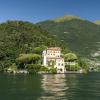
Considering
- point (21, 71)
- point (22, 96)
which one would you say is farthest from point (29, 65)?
point (22, 96)

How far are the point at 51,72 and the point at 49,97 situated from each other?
12767 centimetres

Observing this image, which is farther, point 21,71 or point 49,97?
point 21,71

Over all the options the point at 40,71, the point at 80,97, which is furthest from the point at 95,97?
the point at 40,71

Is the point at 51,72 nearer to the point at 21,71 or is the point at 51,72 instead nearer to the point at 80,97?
the point at 21,71

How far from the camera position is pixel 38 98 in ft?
226

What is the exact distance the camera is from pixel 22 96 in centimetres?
7144

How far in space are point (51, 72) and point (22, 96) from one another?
12614cm

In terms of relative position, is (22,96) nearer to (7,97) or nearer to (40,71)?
(7,97)

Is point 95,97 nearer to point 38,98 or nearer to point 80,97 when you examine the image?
point 80,97

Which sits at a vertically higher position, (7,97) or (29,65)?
(29,65)

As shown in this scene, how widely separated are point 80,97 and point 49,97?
21.6ft

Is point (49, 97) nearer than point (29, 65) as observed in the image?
Yes

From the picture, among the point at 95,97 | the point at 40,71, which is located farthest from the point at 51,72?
the point at 95,97

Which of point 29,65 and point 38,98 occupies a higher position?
point 29,65
